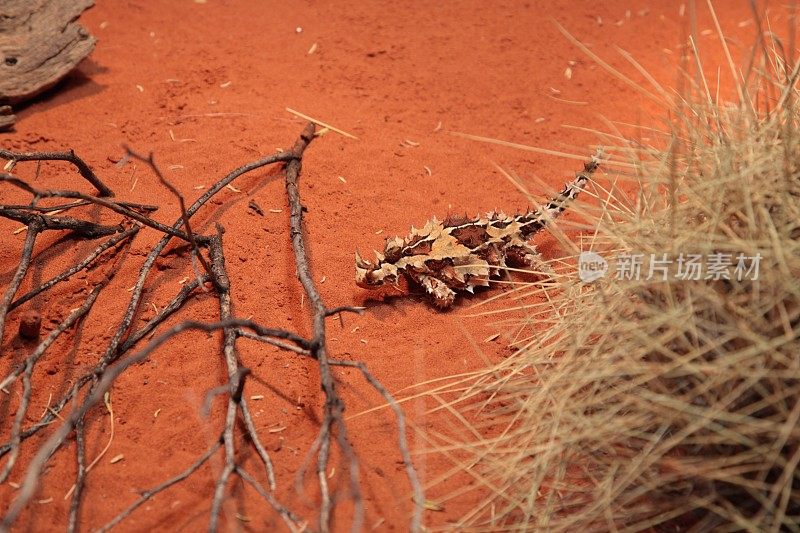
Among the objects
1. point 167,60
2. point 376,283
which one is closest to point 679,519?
point 376,283

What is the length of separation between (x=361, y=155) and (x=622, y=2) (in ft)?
9.31

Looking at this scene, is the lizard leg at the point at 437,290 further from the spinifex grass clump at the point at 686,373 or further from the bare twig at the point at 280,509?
the bare twig at the point at 280,509

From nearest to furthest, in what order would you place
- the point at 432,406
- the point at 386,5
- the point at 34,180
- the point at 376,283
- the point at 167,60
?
the point at 432,406 < the point at 376,283 < the point at 34,180 < the point at 167,60 < the point at 386,5

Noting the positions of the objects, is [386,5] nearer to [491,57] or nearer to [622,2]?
[491,57]

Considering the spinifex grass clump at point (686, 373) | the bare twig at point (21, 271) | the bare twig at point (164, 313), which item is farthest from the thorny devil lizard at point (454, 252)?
the bare twig at point (21, 271)

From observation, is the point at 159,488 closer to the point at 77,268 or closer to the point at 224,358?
the point at 224,358

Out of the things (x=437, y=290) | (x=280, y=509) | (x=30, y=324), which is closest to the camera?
(x=280, y=509)

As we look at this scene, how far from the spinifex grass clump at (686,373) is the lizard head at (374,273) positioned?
2.87ft

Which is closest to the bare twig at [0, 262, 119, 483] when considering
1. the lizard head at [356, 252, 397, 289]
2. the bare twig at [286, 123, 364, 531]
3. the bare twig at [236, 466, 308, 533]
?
the bare twig at [236, 466, 308, 533]

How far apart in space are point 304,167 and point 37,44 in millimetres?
1857

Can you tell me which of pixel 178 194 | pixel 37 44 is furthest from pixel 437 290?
pixel 37 44

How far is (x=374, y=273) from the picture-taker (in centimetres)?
298

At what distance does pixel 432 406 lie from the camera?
2.55 m

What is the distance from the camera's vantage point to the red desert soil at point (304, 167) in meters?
2.41
